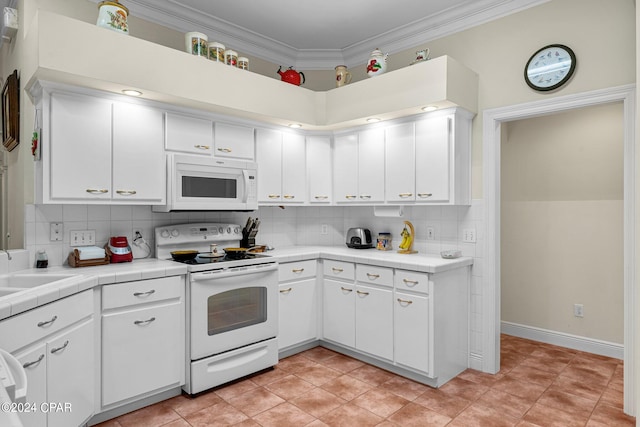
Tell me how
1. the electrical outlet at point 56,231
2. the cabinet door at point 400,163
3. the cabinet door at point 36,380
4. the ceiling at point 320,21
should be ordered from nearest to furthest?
the cabinet door at point 36,380 < the electrical outlet at point 56,231 < the ceiling at point 320,21 < the cabinet door at point 400,163

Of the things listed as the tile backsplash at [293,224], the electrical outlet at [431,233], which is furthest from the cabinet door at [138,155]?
the electrical outlet at [431,233]

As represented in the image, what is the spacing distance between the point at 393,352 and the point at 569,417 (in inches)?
45.1

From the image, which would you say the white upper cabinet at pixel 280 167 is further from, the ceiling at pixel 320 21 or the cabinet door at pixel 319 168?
the ceiling at pixel 320 21

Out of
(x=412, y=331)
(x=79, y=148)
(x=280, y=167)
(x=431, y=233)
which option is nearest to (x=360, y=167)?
(x=280, y=167)

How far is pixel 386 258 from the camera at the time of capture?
307 cm

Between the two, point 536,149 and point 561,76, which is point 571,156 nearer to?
point 536,149

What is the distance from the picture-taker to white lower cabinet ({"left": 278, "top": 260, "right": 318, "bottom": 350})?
3.25 metres

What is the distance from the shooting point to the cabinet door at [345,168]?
367cm

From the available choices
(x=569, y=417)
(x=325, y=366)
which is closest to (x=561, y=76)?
(x=569, y=417)

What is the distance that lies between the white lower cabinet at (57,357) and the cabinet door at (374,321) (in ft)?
6.22

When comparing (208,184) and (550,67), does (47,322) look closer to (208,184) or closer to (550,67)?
(208,184)

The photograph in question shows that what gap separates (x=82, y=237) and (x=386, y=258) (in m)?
2.22

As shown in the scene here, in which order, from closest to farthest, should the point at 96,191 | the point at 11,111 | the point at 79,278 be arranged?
the point at 79,278
the point at 96,191
the point at 11,111

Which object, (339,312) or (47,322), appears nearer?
(47,322)
